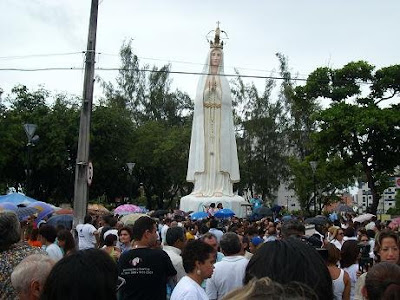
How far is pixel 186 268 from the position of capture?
227 inches

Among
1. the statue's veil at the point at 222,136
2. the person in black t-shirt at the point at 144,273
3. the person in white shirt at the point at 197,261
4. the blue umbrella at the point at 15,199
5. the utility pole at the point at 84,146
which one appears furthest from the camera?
the statue's veil at the point at 222,136

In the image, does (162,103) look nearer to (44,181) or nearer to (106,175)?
(106,175)

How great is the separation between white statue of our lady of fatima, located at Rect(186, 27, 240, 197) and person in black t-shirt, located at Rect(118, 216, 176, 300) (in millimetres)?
30055

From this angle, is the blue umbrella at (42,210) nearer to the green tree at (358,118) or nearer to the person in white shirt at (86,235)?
the person in white shirt at (86,235)

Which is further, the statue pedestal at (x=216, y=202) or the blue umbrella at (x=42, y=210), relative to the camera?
the statue pedestal at (x=216, y=202)

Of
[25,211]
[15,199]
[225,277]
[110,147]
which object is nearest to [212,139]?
[110,147]

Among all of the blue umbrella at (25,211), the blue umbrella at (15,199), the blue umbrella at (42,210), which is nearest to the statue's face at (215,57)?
the blue umbrella at (15,199)

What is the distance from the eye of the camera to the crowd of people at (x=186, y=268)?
2.56 m

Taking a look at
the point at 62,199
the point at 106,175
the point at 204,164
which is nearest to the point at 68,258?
the point at 204,164

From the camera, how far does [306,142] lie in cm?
4988

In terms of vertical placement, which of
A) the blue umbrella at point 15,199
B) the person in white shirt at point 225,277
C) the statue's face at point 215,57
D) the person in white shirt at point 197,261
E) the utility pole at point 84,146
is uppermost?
the statue's face at point 215,57

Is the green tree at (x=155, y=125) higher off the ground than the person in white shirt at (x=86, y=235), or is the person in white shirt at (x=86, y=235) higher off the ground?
the green tree at (x=155, y=125)

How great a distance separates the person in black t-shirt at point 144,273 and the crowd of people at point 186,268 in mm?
10

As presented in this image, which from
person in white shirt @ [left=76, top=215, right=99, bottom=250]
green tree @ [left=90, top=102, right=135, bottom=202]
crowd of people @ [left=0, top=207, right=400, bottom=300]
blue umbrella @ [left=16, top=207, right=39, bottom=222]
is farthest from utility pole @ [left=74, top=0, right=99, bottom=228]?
green tree @ [left=90, top=102, right=135, bottom=202]
